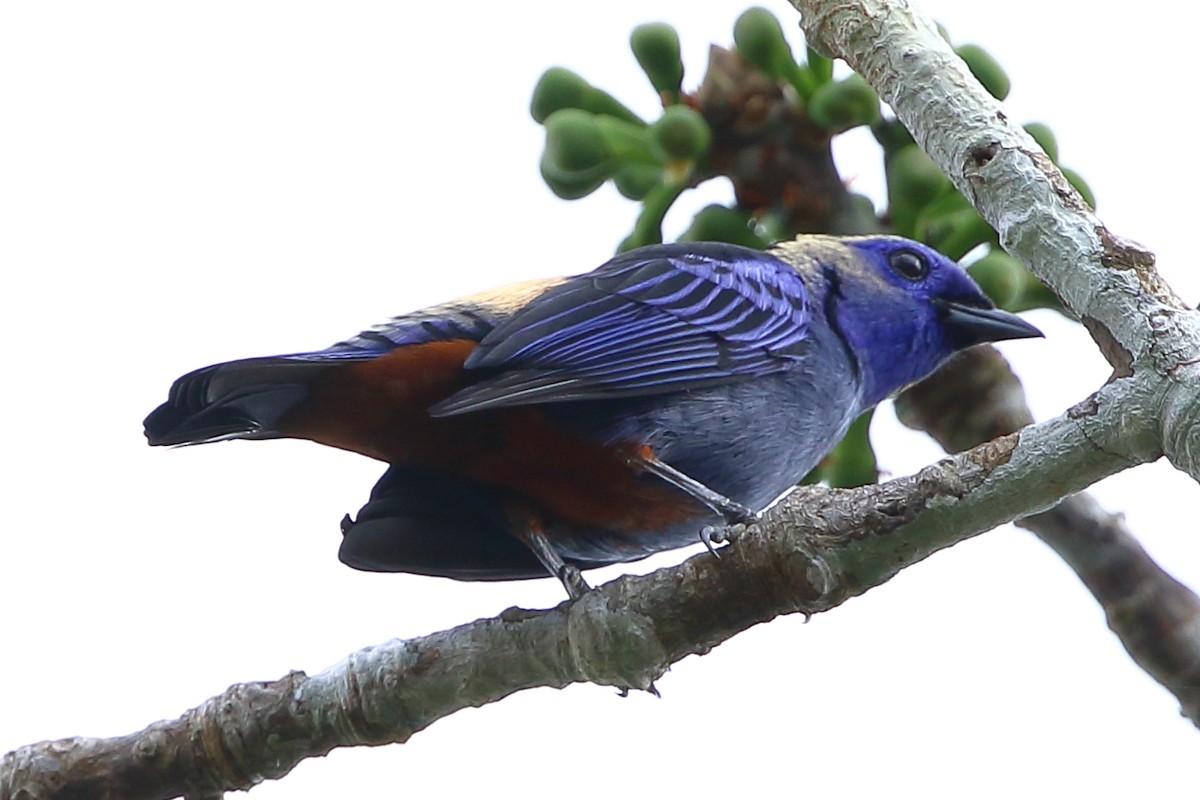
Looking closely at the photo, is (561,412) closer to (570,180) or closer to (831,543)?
(570,180)

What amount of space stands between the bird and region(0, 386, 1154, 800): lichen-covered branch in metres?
0.20

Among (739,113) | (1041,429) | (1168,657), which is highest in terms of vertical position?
(739,113)

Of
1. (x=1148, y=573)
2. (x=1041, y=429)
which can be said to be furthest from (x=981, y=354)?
(x=1041, y=429)

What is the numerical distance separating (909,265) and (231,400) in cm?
184

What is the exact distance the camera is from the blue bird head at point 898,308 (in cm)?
399

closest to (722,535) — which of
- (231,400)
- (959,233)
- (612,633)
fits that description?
(612,633)

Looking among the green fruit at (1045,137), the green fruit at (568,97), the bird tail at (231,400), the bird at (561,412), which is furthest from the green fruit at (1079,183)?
the bird tail at (231,400)

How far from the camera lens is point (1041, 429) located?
2.56 m

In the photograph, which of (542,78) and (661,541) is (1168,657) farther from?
(542,78)

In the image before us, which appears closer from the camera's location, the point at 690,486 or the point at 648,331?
the point at 690,486

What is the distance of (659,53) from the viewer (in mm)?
3877

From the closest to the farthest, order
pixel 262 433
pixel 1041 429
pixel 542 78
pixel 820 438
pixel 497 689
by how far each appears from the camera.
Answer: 1. pixel 1041 429
2. pixel 497 689
3. pixel 262 433
4. pixel 820 438
5. pixel 542 78

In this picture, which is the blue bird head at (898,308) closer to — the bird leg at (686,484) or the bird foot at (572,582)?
the bird leg at (686,484)

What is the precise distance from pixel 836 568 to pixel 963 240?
1.58m
